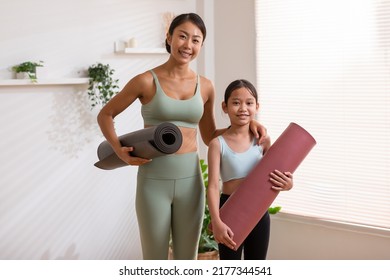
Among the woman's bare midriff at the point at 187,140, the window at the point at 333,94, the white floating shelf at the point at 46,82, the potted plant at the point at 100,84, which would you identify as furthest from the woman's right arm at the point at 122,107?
the window at the point at 333,94

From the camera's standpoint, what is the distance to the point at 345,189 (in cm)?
350

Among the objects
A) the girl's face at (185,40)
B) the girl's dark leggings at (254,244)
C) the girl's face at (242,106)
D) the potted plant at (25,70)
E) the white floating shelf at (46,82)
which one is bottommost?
the girl's dark leggings at (254,244)

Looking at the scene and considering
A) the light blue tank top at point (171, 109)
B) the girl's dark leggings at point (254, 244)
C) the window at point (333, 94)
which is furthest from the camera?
the window at point (333, 94)

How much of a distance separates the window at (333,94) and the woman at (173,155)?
1512 mm

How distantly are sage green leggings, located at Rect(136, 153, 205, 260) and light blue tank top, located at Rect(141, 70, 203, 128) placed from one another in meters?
0.13

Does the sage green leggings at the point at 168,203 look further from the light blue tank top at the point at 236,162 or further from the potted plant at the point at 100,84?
the potted plant at the point at 100,84

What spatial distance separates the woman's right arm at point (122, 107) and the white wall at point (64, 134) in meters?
1.05

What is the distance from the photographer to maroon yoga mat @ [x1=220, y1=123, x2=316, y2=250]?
2.07 metres

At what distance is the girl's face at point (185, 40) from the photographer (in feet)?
6.87

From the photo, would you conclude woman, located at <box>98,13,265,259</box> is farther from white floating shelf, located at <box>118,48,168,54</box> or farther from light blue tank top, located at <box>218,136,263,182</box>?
white floating shelf, located at <box>118,48,168,54</box>

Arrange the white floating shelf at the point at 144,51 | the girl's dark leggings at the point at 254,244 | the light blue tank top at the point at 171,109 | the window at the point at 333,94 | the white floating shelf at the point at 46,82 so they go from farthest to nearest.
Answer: the white floating shelf at the point at 144,51
the window at the point at 333,94
the white floating shelf at the point at 46,82
the girl's dark leggings at the point at 254,244
the light blue tank top at the point at 171,109

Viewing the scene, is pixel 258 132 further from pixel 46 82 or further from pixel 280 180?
pixel 46 82

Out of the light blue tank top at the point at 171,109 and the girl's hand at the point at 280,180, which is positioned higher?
the light blue tank top at the point at 171,109

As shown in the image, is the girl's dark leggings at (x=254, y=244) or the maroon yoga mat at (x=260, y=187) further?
the girl's dark leggings at (x=254, y=244)
